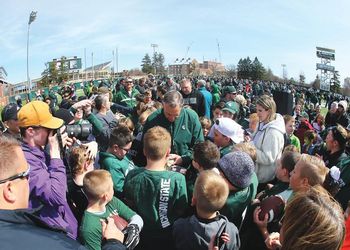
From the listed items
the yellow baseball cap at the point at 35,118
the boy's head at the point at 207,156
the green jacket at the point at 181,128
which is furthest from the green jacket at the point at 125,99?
the yellow baseball cap at the point at 35,118

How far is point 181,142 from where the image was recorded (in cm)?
461

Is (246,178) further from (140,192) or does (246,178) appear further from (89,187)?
(89,187)

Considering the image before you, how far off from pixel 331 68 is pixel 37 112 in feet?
197

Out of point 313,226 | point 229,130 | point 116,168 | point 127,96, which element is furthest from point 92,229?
point 127,96

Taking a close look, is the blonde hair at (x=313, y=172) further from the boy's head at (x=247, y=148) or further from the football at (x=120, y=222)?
the football at (x=120, y=222)

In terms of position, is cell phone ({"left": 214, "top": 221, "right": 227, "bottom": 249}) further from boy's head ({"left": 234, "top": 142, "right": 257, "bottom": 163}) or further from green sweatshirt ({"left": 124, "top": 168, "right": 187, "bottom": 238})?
boy's head ({"left": 234, "top": 142, "right": 257, "bottom": 163})

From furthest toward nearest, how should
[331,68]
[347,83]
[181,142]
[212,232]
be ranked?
[347,83] → [331,68] → [181,142] → [212,232]

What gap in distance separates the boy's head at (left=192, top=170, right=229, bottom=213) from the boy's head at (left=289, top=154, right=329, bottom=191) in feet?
2.62

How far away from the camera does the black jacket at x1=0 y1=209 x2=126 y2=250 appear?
127cm

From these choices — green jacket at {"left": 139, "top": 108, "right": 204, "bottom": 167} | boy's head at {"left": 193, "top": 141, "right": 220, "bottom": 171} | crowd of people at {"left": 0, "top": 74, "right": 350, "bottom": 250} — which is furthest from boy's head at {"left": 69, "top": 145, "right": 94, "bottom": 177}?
green jacket at {"left": 139, "top": 108, "right": 204, "bottom": 167}

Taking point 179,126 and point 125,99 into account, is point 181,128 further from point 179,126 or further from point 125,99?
point 125,99

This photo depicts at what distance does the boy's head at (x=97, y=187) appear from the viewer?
287 centimetres

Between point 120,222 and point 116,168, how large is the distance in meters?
0.79

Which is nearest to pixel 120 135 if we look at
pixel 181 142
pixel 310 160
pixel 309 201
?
pixel 181 142
